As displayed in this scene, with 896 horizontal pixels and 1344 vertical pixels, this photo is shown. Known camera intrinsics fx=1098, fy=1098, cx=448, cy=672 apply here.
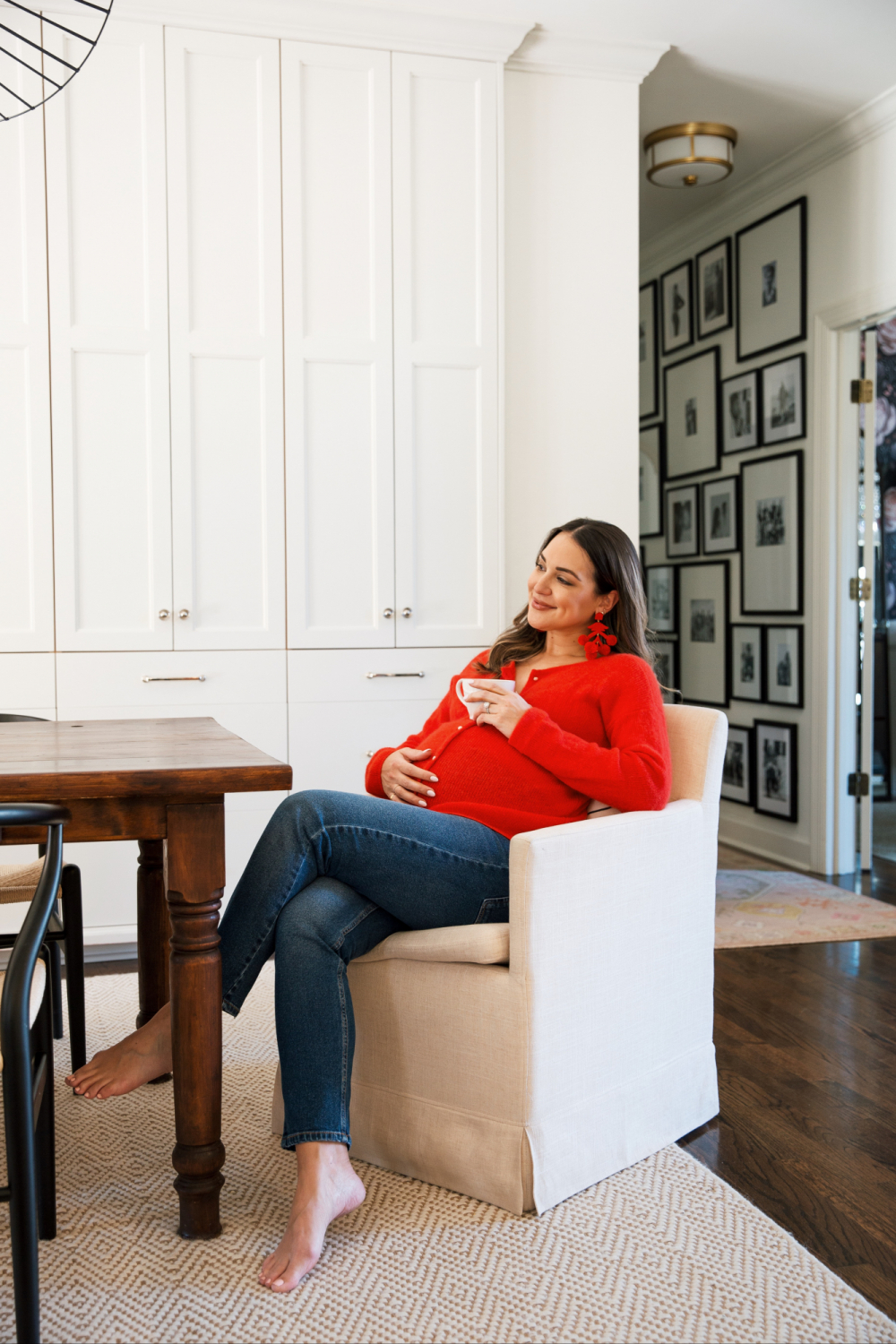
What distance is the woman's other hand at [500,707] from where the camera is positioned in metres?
1.90

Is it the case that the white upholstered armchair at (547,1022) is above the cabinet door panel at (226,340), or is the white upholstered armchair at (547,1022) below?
below

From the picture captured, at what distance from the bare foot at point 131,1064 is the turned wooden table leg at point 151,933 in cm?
36

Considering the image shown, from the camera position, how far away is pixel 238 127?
3.10m

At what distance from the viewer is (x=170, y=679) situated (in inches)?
121

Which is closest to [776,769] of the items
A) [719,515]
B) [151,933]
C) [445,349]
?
[719,515]

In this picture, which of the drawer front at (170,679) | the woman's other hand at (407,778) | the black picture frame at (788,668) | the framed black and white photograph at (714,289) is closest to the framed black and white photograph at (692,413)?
the framed black and white photograph at (714,289)

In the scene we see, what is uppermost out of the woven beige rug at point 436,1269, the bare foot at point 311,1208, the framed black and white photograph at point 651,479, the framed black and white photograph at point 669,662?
the framed black and white photograph at point 651,479

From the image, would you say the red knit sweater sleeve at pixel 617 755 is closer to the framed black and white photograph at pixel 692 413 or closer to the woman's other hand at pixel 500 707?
the woman's other hand at pixel 500 707

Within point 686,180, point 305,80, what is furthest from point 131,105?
point 686,180

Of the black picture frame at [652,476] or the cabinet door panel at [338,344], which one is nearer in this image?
the cabinet door panel at [338,344]

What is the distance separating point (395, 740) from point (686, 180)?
2.55 metres

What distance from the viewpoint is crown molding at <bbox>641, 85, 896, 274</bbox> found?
12.8 ft

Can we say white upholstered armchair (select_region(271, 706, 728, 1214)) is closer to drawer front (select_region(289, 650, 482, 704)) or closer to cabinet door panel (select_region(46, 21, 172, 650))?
drawer front (select_region(289, 650, 482, 704))

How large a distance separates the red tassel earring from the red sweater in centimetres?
3
